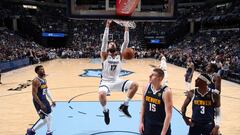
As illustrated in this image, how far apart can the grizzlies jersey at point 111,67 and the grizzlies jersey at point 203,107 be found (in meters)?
2.65

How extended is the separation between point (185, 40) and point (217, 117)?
40017 millimetres

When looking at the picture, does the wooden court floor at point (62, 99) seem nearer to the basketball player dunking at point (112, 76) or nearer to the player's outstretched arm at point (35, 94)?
the player's outstretched arm at point (35, 94)

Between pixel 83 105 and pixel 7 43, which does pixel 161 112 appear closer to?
pixel 83 105

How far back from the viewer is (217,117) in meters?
5.23

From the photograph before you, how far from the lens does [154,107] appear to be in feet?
14.6

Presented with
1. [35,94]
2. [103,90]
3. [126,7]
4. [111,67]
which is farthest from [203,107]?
[126,7]

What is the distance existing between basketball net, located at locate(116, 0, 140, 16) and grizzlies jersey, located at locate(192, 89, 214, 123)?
1045 centimetres

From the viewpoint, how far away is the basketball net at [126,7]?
15.2 metres

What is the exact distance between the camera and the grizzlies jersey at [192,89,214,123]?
16.9ft

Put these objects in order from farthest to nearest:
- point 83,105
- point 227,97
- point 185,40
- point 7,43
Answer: point 185,40 < point 7,43 < point 227,97 < point 83,105

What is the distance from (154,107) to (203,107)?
3.79 feet

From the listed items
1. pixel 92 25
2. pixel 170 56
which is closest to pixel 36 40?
pixel 92 25

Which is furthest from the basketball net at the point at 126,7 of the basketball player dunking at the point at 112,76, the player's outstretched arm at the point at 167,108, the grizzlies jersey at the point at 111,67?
the player's outstretched arm at the point at 167,108

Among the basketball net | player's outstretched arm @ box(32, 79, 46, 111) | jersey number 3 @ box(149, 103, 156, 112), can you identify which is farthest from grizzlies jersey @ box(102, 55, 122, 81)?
the basketball net
